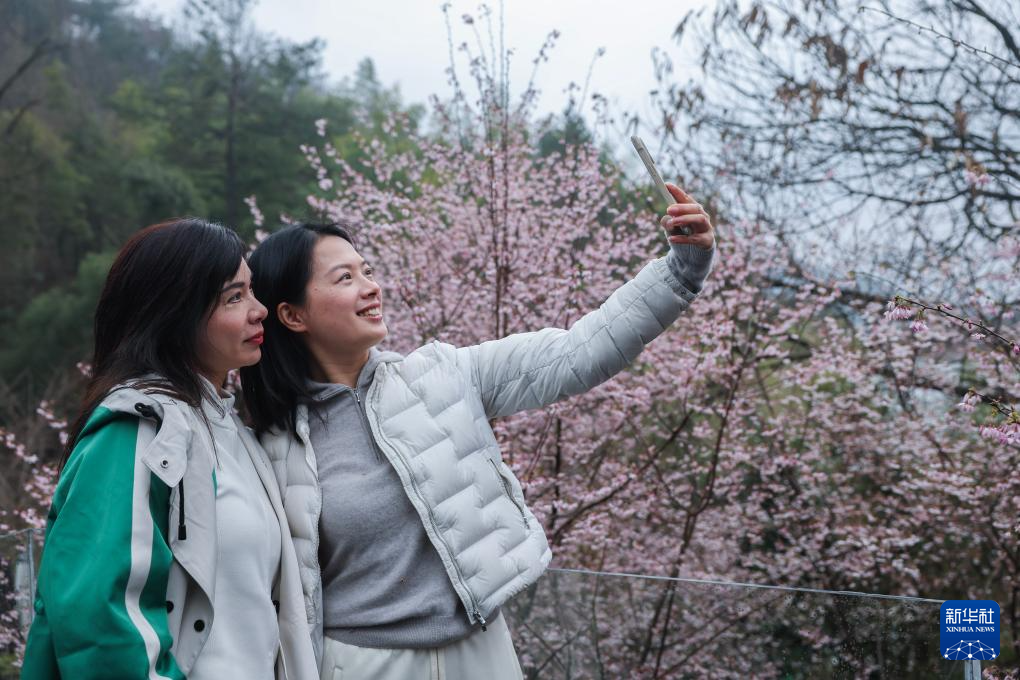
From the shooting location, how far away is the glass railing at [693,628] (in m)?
2.01

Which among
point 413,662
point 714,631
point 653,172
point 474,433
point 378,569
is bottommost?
point 714,631

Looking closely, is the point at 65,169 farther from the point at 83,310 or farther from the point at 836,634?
the point at 836,634

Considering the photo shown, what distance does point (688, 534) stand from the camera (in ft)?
14.6

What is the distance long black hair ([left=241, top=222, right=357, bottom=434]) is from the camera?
1.71 m

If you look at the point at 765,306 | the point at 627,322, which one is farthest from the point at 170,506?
the point at 765,306

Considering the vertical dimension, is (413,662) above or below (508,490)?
below

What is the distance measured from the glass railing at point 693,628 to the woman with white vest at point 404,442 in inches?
30.1

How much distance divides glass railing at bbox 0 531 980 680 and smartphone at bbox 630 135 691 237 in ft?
3.20

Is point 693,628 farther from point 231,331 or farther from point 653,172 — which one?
point 231,331

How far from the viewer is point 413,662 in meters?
1.54

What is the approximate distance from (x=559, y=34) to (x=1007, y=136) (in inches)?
101

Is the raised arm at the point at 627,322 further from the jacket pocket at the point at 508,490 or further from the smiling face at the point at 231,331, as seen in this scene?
the smiling face at the point at 231,331

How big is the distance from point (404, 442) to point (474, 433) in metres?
0.14

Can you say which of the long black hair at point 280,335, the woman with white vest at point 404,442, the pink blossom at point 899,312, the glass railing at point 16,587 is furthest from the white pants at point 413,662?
the glass railing at point 16,587
